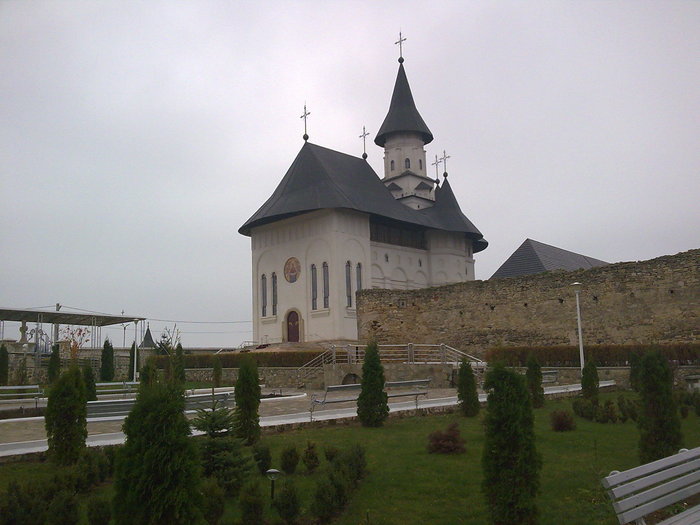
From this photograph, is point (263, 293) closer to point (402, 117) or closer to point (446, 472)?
point (402, 117)

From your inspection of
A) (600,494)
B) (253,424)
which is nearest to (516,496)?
(600,494)

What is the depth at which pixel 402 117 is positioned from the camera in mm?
47062

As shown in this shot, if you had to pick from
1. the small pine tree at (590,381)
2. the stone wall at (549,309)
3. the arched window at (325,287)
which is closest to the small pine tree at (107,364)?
the stone wall at (549,309)

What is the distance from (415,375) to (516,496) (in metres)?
15.7

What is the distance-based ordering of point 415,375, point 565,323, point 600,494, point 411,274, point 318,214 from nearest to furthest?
point 600,494, point 415,375, point 565,323, point 318,214, point 411,274

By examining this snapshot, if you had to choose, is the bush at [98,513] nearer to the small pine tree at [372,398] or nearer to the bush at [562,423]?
the small pine tree at [372,398]

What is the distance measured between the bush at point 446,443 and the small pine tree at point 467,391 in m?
3.55

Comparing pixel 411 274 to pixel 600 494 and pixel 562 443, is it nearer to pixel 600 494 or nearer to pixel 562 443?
pixel 562 443

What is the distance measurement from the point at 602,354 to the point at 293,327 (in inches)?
803

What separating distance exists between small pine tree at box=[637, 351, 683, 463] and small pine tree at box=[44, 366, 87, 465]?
706 cm

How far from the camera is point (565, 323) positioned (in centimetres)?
2361

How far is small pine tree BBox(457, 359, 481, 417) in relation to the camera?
12.5 metres

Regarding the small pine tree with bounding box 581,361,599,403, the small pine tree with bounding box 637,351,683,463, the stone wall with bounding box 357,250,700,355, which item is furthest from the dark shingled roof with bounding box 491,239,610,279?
the small pine tree with bounding box 637,351,683,463

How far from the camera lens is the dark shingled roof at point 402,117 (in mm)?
46656
